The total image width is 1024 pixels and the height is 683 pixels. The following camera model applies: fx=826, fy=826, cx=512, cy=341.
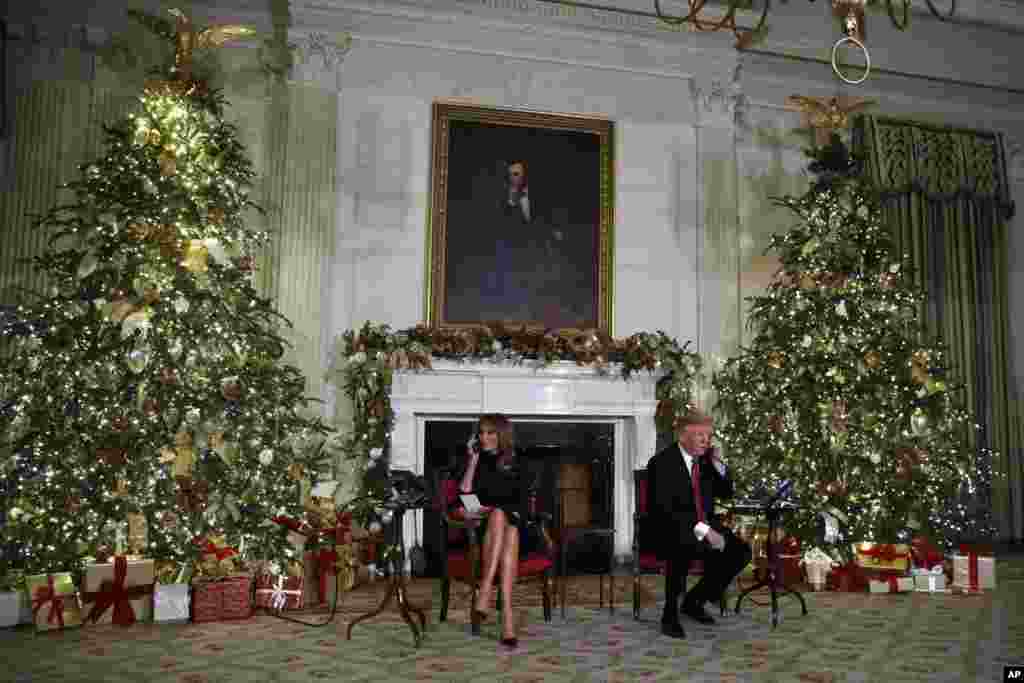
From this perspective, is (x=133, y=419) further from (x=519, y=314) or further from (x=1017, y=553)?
(x=1017, y=553)

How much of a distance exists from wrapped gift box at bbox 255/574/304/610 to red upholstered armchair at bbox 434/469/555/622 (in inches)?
44.4

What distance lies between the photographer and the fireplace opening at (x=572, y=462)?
7383mm

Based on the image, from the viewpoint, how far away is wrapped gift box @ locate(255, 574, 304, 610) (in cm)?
572

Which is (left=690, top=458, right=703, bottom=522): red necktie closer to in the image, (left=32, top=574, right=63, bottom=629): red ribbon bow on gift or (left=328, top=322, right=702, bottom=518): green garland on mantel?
(left=328, top=322, right=702, bottom=518): green garland on mantel

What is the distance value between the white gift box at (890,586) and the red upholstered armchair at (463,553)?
296 centimetres

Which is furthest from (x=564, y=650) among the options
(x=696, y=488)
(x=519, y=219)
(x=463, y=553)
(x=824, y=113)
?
(x=824, y=113)

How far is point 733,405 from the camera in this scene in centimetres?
813

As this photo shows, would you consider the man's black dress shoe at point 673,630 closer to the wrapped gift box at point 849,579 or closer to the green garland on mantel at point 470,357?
the wrapped gift box at point 849,579

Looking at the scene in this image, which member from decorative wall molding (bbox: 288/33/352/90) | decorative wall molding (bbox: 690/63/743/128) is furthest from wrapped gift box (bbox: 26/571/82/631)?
decorative wall molding (bbox: 690/63/743/128)

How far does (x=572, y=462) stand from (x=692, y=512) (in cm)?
305

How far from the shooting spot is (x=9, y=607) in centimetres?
523

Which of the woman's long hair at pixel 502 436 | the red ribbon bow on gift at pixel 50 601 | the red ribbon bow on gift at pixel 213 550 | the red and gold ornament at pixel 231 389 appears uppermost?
the red and gold ornament at pixel 231 389

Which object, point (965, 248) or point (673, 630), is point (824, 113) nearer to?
point (965, 248)

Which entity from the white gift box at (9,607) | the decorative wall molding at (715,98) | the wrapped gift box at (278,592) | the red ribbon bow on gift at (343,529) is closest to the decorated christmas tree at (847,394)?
the decorative wall molding at (715,98)
